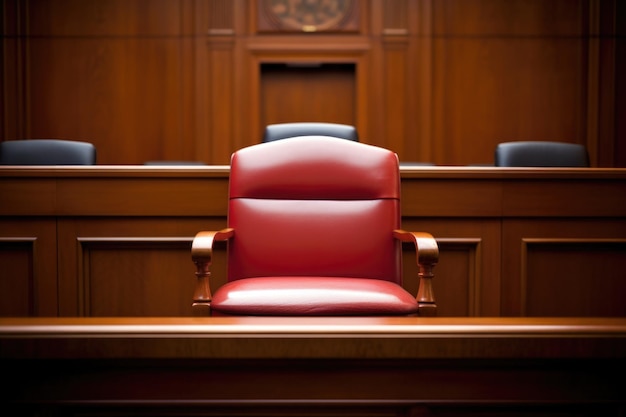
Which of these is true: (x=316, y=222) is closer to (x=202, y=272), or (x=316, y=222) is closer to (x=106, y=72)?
(x=202, y=272)

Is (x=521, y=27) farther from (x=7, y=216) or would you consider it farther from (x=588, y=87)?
(x=7, y=216)

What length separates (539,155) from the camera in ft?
9.15

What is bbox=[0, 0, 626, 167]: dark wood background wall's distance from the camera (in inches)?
182

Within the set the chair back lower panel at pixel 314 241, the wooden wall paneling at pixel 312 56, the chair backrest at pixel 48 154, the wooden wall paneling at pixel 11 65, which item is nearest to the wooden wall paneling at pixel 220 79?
the wooden wall paneling at pixel 312 56

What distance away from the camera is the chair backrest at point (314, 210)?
1724 mm

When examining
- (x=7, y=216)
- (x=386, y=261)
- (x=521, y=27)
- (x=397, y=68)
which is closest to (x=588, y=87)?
(x=521, y=27)

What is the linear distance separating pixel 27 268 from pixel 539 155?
2.24 m

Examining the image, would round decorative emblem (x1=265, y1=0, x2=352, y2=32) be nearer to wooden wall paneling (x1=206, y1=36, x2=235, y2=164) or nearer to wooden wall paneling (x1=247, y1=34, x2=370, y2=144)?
wooden wall paneling (x1=247, y1=34, x2=370, y2=144)

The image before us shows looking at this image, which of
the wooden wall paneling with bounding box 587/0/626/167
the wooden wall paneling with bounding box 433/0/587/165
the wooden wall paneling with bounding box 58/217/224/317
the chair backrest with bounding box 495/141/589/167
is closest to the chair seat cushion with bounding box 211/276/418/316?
the wooden wall paneling with bounding box 58/217/224/317

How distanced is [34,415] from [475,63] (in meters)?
4.50

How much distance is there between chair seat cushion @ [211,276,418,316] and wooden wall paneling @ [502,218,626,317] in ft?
2.04

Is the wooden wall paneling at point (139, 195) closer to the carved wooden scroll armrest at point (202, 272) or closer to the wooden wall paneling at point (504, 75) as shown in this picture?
the carved wooden scroll armrest at point (202, 272)

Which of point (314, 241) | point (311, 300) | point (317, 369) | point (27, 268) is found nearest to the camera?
point (317, 369)

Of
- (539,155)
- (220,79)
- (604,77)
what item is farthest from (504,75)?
(220,79)
